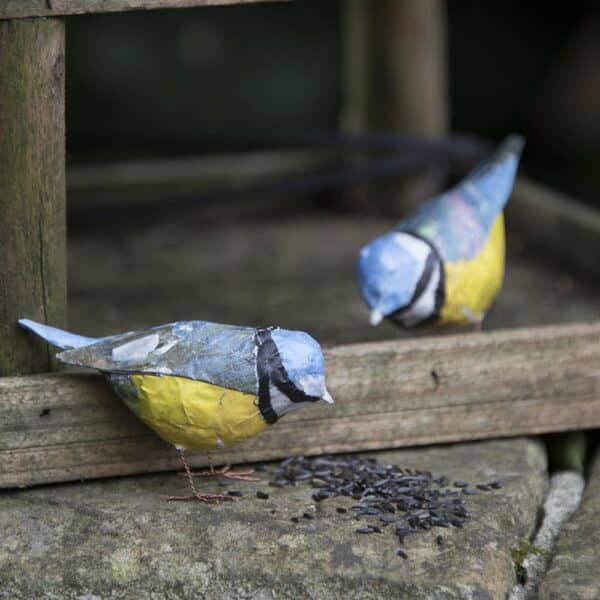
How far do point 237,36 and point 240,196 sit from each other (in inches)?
137

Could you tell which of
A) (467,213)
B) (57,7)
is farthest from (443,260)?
(57,7)

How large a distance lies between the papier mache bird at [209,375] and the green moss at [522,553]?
584mm

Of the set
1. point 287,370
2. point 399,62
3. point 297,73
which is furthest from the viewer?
point 297,73

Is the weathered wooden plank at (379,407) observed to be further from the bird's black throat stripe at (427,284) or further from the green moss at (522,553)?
the green moss at (522,553)

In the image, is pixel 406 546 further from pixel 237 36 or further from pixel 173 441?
pixel 237 36

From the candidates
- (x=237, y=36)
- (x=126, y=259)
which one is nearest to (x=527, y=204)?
(x=126, y=259)

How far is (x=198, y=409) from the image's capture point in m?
2.72

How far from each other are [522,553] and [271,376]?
0.72 m

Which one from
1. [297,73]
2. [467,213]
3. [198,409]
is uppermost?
[297,73]

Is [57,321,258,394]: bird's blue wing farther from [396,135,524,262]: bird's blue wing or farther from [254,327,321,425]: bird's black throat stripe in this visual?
[396,135,524,262]: bird's blue wing

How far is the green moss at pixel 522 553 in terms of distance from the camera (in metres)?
2.81

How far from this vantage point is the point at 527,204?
16.6ft

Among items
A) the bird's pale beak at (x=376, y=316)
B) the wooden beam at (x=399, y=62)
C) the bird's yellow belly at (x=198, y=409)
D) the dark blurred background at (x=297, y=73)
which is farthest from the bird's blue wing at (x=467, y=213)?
the dark blurred background at (x=297, y=73)

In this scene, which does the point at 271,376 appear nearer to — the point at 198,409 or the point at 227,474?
the point at 198,409
